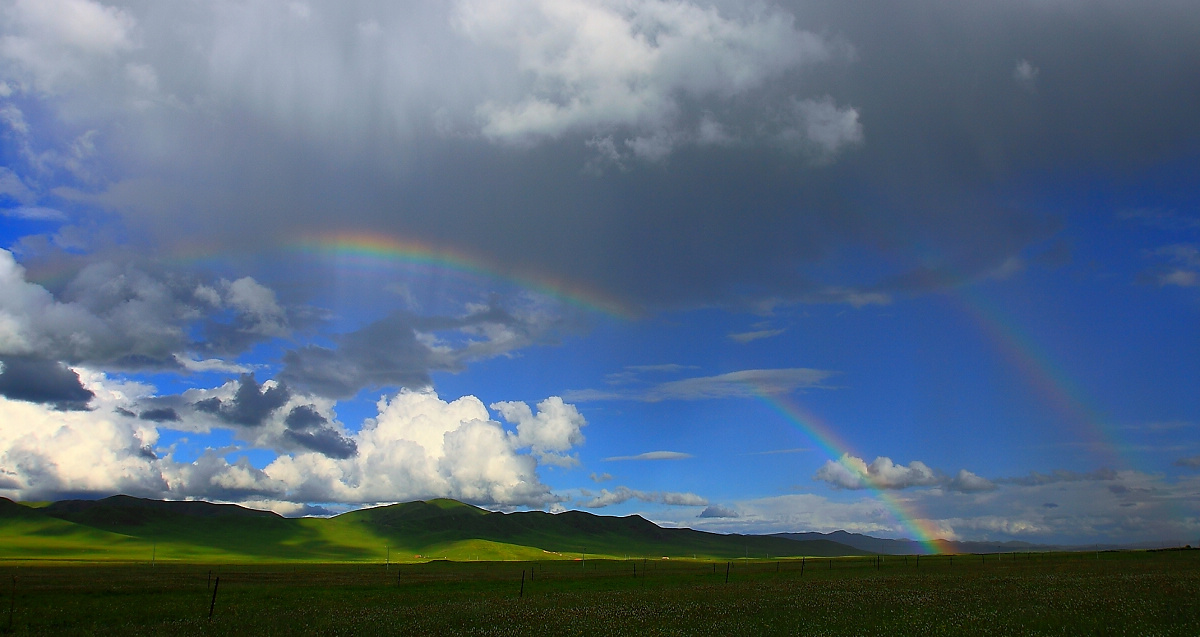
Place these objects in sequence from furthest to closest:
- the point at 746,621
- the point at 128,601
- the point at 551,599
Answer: the point at 128,601 → the point at 551,599 → the point at 746,621

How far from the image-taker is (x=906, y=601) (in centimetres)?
4091

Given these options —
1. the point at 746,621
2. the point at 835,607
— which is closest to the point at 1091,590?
the point at 835,607

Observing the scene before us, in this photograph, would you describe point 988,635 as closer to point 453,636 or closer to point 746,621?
point 746,621

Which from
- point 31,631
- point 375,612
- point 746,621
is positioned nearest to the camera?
point 746,621

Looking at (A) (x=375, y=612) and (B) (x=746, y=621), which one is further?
(A) (x=375, y=612)

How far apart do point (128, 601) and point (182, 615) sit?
60.8 feet

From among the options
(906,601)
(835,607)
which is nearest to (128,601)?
(835,607)

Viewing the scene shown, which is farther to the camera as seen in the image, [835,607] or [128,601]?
[128,601]

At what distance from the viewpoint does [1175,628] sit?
2752 centimetres

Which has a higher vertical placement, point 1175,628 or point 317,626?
point 1175,628

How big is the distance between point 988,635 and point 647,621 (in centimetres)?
1537

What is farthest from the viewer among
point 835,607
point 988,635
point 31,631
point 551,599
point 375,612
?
point 551,599

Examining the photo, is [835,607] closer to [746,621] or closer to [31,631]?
[746,621]

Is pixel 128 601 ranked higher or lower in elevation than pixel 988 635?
lower
